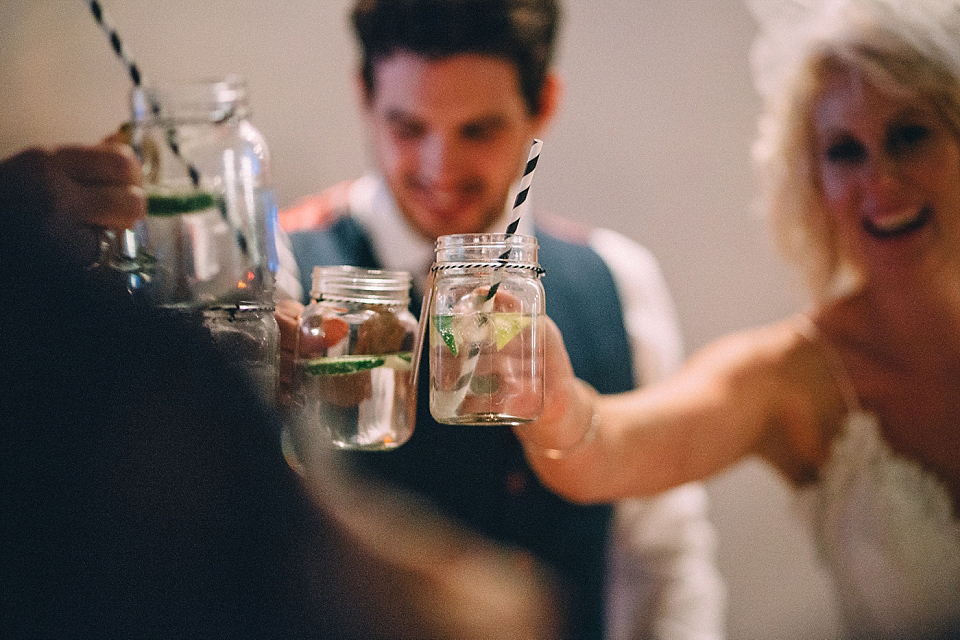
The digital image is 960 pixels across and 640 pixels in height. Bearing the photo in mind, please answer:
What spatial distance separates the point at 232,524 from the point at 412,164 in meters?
0.56

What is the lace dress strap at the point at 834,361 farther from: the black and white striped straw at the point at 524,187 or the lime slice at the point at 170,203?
the lime slice at the point at 170,203

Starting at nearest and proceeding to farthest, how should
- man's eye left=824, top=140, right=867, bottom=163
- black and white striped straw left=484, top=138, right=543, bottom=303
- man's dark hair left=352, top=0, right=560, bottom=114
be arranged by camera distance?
1. black and white striped straw left=484, top=138, right=543, bottom=303
2. man's dark hair left=352, top=0, right=560, bottom=114
3. man's eye left=824, top=140, right=867, bottom=163

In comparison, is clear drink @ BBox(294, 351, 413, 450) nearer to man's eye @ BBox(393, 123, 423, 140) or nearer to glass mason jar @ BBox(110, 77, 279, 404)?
glass mason jar @ BBox(110, 77, 279, 404)

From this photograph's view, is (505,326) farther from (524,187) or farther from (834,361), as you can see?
(834,361)

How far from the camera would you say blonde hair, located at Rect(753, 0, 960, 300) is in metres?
1.07

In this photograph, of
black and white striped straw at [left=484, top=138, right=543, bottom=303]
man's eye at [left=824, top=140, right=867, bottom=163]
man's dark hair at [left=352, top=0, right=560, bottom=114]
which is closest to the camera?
black and white striped straw at [left=484, top=138, right=543, bottom=303]

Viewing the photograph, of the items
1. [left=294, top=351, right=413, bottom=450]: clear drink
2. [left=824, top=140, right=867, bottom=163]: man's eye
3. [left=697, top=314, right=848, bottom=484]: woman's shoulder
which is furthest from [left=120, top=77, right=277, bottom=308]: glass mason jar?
[left=824, top=140, right=867, bottom=163]: man's eye

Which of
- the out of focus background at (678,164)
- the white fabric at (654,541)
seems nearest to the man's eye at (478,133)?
the out of focus background at (678,164)

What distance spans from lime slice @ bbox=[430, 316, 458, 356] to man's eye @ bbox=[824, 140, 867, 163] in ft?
2.77

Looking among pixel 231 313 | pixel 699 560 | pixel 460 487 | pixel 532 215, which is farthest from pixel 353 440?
pixel 699 560

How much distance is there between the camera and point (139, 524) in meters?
0.67

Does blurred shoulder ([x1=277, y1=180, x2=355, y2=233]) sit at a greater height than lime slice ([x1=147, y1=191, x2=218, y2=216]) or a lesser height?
lesser

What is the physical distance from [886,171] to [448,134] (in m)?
0.70

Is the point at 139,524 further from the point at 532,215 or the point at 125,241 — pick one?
the point at 532,215
